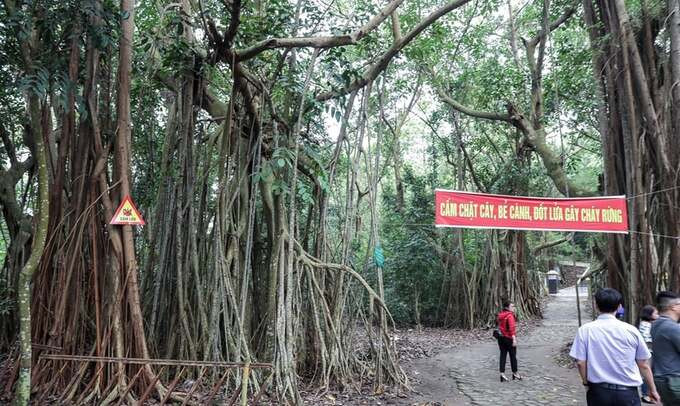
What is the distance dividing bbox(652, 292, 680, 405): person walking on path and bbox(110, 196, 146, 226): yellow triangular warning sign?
3698 millimetres

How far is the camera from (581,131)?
958cm

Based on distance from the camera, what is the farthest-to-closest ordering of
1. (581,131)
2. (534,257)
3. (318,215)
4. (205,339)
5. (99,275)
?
(534,257)
(581,131)
(318,215)
(205,339)
(99,275)

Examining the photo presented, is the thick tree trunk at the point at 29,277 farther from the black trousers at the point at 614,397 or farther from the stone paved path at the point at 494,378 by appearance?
the black trousers at the point at 614,397

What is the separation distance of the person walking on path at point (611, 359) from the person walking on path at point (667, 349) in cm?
22

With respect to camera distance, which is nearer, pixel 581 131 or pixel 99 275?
pixel 99 275

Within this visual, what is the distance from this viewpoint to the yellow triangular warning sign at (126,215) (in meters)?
4.20

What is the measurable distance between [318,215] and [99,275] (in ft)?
7.97

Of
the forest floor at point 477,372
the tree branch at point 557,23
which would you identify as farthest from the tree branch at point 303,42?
the tree branch at point 557,23

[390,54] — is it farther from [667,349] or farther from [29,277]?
[29,277]

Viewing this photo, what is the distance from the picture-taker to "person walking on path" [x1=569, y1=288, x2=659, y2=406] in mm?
2488

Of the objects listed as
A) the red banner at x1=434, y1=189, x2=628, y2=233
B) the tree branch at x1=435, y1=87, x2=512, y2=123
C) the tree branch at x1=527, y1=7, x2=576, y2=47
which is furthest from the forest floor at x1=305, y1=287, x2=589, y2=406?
the tree branch at x1=527, y1=7, x2=576, y2=47

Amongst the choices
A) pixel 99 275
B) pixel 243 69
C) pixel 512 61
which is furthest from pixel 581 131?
pixel 99 275

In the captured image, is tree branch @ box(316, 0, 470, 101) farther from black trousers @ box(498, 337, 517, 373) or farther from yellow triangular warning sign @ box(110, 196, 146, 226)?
black trousers @ box(498, 337, 517, 373)

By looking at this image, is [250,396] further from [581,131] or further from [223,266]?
[581,131]
